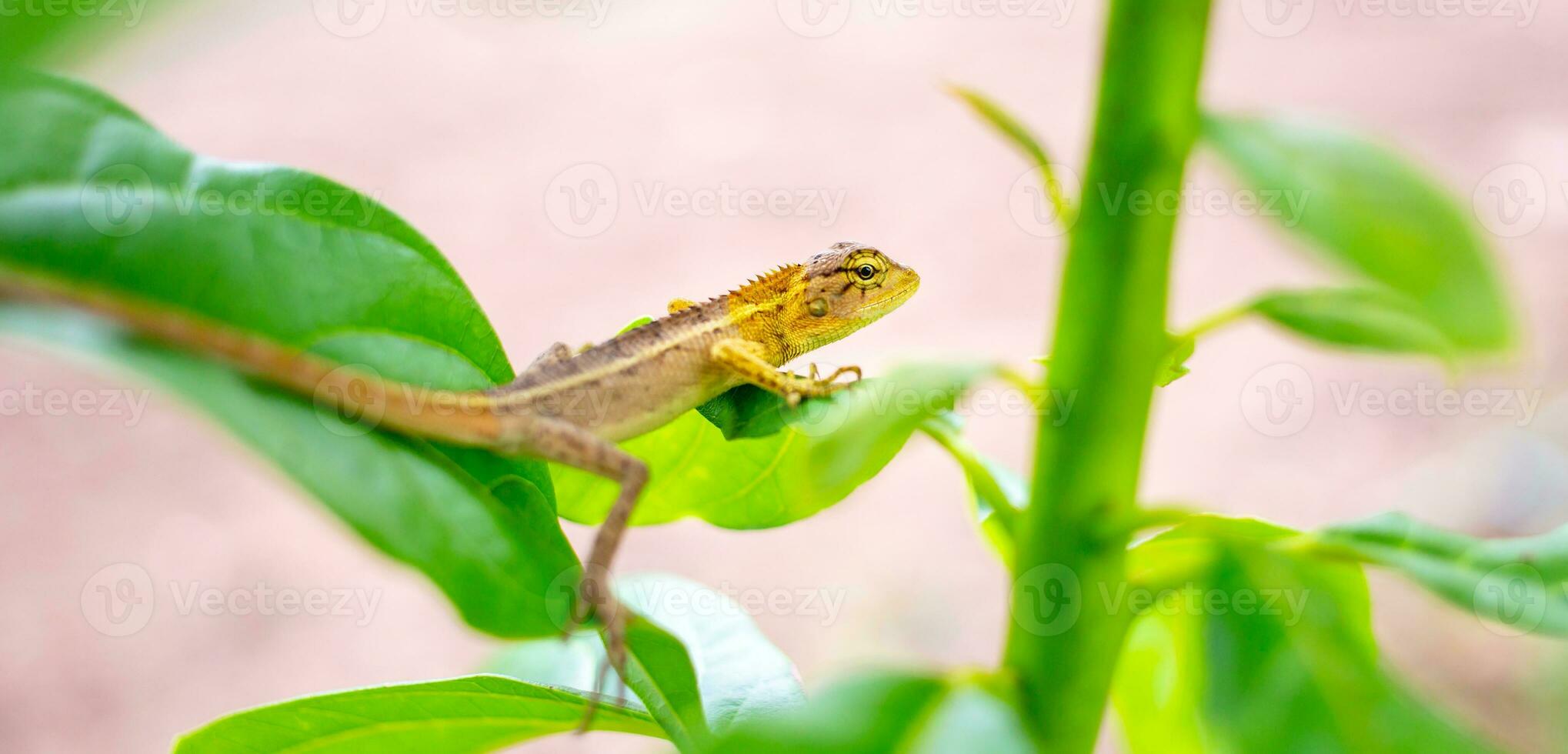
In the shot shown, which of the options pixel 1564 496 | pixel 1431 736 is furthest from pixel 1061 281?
pixel 1564 496
